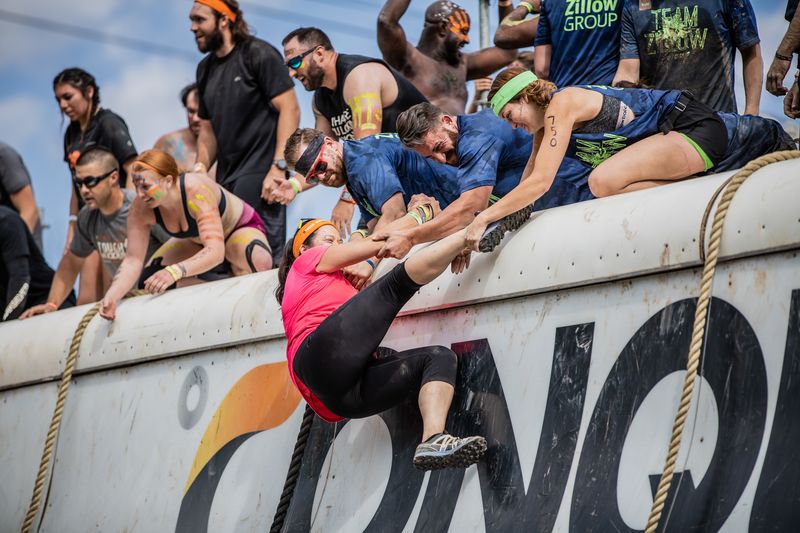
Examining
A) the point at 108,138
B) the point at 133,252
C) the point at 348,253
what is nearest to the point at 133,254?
the point at 133,252

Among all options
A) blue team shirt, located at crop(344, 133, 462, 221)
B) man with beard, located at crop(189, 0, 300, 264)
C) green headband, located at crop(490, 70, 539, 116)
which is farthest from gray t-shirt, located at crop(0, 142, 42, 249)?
green headband, located at crop(490, 70, 539, 116)

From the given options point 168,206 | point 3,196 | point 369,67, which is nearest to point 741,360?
point 369,67

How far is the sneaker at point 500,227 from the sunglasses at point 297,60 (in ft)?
7.11

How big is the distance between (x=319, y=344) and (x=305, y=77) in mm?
2250

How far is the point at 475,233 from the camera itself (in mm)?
4559

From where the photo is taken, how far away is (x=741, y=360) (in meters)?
3.81

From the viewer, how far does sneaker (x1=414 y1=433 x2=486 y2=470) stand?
4.26 m

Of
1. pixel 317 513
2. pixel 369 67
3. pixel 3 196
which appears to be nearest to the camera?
pixel 317 513

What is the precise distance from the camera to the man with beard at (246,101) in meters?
Answer: 7.30

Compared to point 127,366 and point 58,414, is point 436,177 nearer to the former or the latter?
point 127,366

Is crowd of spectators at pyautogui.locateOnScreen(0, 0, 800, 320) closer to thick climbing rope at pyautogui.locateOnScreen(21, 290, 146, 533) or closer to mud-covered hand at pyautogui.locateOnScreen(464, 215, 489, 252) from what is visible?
mud-covered hand at pyautogui.locateOnScreen(464, 215, 489, 252)

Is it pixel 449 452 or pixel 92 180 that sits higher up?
pixel 92 180

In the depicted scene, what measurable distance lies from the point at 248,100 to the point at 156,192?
40.7 inches

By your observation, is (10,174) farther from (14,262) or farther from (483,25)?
(483,25)
